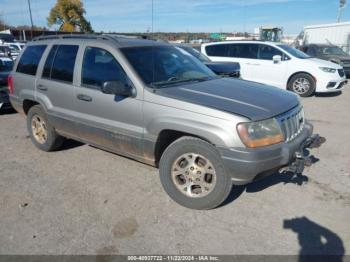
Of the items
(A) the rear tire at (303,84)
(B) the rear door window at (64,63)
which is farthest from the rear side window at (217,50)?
(B) the rear door window at (64,63)

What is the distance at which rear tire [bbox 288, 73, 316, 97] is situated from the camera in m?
10.2

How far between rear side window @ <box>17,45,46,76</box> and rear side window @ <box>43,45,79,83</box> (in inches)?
11.9

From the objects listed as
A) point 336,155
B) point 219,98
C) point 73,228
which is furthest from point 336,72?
point 73,228

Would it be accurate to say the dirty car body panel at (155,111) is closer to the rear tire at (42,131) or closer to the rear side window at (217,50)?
the rear tire at (42,131)

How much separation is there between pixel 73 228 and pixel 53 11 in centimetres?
5666

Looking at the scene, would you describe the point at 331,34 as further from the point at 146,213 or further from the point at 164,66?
the point at 146,213

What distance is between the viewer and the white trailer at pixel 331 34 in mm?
22844

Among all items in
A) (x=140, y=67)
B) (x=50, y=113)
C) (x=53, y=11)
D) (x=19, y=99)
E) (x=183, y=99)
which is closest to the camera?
(x=183, y=99)

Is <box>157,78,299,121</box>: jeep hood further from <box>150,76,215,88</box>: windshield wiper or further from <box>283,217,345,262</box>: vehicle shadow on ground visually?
<box>283,217,345,262</box>: vehicle shadow on ground

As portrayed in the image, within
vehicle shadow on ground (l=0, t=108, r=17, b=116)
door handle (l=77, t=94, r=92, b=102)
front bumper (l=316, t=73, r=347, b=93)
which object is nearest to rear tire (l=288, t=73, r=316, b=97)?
front bumper (l=316, t=73, r=347, b=93)

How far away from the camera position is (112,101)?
388cm

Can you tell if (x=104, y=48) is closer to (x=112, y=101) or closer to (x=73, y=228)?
(x=112, y=101)

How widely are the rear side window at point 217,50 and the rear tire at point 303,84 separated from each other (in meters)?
2.53

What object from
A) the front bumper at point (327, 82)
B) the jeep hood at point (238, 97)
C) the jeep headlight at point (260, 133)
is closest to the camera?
the jeep headlight at point (260, 133)
